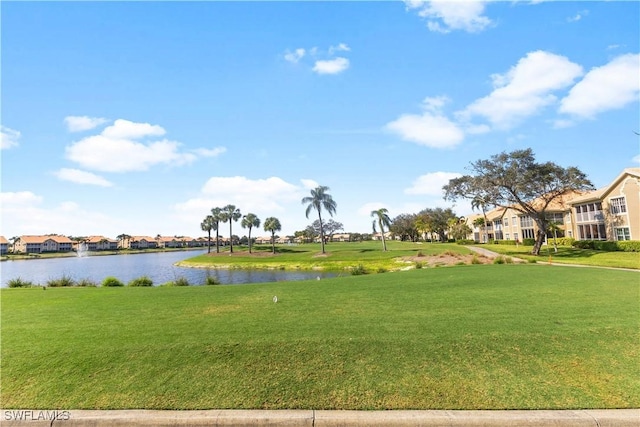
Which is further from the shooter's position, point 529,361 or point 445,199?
point 445,199

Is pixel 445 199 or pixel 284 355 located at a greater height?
pixel 445 199

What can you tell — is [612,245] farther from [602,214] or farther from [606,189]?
[606,189]

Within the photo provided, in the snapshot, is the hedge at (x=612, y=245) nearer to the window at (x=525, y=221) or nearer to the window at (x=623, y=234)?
the window at (x=623, y=234)

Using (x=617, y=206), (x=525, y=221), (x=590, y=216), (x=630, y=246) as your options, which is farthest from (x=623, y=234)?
(x=525, y=221)

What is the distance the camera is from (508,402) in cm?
471

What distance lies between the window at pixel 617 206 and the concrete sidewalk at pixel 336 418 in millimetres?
45422

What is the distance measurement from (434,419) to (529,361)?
2.62 metres

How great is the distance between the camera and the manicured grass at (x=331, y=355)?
4.93 m

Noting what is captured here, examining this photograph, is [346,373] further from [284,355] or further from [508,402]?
[508,402]

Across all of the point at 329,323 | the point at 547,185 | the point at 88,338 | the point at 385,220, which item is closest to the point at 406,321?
the point at 329,323

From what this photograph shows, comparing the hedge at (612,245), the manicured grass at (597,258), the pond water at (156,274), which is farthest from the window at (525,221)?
the pond water at (156,274)

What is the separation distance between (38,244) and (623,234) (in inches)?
6742

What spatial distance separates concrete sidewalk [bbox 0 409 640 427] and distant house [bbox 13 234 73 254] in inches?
6422

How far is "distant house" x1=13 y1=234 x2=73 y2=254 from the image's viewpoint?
131 m
